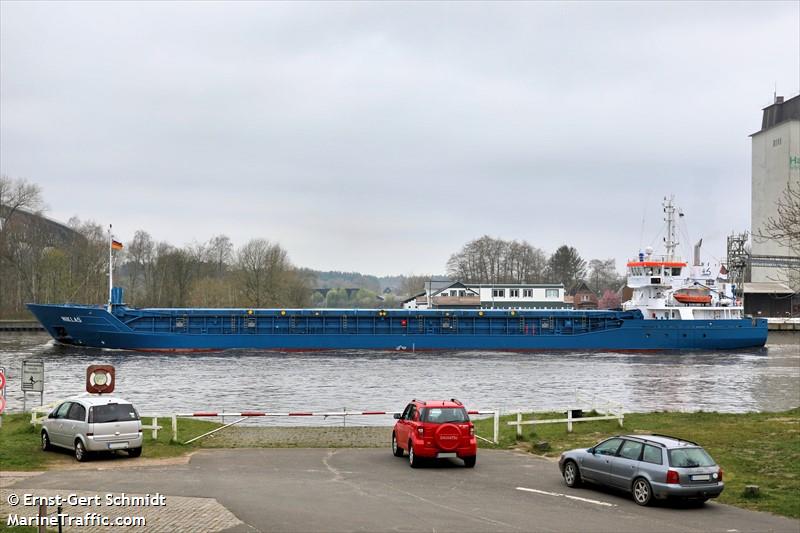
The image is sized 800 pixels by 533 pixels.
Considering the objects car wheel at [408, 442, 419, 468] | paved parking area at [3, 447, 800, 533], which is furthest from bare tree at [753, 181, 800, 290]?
car wheel at [408, 442, 419, 468]

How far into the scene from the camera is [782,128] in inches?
4678

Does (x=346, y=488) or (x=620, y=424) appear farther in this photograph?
(x=620, y=424)

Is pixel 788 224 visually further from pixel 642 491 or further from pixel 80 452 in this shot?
pixel 80 452

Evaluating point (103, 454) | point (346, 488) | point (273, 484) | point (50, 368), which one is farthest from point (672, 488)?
point (50, 368)

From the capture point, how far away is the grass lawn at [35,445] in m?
18.0

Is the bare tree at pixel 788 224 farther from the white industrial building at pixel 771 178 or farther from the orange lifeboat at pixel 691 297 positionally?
the white industrial building at pixel 771 178

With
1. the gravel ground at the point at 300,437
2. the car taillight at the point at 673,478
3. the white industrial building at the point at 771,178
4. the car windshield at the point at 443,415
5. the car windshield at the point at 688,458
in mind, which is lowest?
the gravel ground at the point at 300,437

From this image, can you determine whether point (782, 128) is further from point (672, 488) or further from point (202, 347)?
point (672, 488)

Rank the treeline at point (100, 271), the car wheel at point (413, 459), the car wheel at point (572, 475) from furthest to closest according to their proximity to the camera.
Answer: the treeline at point (100, 271) < the car wheel at point (413, 459) < the car wheel at point (572, 475)

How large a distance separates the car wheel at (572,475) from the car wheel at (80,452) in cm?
1124

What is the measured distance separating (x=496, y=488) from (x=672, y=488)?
139 inches

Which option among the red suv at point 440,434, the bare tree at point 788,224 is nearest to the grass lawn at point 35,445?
the red suv at point 440,434

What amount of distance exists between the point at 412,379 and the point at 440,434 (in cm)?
3152

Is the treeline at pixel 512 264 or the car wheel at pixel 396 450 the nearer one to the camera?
the car wheel at pixel 396 450
